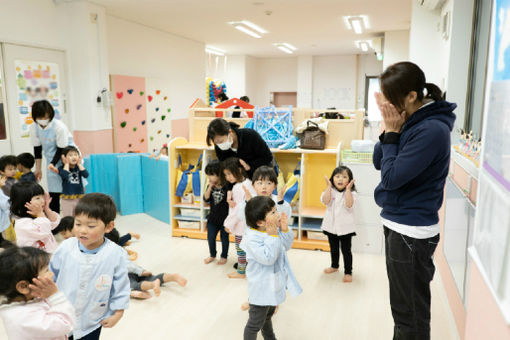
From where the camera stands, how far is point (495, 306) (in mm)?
1264

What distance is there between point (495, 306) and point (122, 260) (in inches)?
57.6

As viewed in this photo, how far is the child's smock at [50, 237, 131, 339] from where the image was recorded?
5.44 ft

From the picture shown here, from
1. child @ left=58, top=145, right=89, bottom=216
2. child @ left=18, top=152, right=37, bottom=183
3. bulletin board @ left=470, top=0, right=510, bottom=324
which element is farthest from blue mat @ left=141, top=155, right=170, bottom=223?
bulletin board @ left=470, top=0, right=510, bottom=324

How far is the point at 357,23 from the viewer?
7.51 metres

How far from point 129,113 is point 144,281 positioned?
4251 millimetres

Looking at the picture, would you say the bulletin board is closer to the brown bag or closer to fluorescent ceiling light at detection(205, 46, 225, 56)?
the brown bag

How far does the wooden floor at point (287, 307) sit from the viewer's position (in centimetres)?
258

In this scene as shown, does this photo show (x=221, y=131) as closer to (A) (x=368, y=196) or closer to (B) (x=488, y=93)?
(A) (x=368, y=196)

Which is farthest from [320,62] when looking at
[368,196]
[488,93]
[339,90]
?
[488,93]

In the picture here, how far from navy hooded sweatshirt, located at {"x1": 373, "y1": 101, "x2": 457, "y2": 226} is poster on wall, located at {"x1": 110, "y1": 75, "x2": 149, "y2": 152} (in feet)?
18.1

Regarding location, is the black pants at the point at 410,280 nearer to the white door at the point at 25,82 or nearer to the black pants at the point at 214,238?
the black pants at the point at 214,238

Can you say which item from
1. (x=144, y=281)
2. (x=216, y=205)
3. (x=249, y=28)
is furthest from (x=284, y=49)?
(x=144, y=281)

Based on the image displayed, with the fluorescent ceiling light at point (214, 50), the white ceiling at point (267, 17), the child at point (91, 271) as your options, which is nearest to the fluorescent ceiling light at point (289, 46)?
the white ceiling at point (267, 17)

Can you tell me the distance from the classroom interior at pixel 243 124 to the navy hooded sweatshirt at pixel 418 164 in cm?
15
